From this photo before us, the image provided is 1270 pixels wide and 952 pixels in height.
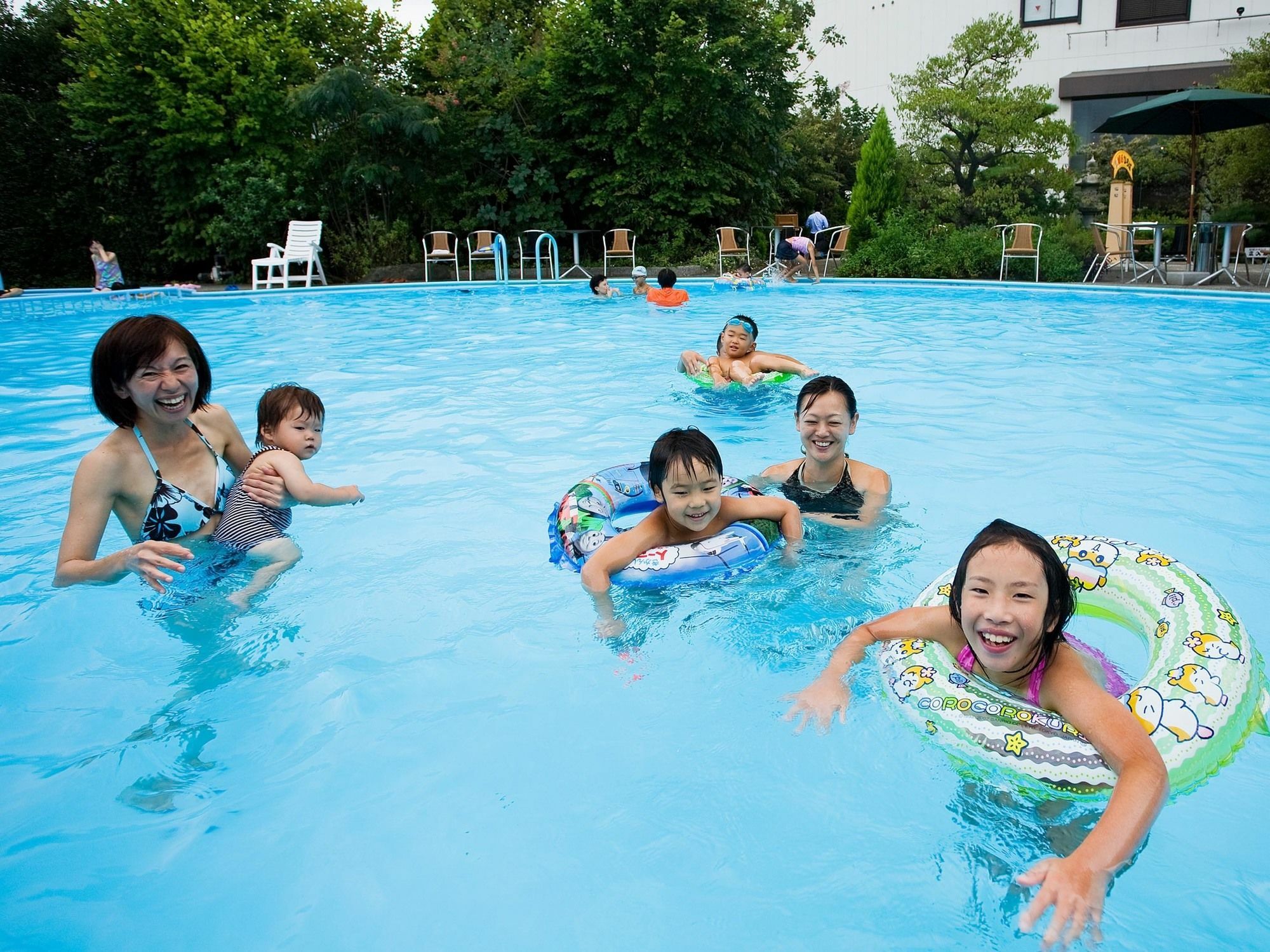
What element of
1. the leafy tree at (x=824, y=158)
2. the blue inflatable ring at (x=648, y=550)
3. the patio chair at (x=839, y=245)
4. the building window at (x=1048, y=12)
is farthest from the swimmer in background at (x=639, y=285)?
the building window at (x=1048, y=12)

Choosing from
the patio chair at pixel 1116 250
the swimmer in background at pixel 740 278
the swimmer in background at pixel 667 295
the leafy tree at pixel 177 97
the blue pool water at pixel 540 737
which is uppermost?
the leafy tree at pixel 177 97

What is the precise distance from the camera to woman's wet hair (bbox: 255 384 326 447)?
12.0ft

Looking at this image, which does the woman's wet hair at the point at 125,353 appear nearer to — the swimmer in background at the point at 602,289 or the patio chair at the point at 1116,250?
the swimmer in background at the point at 602,289

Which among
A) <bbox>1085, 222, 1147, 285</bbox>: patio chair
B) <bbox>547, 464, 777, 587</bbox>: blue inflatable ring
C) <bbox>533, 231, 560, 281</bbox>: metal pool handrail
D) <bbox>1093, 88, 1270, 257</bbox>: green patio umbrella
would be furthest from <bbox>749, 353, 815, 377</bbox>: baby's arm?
<bbox>533, 231, 560, 281</bbox>: metal pool handrail

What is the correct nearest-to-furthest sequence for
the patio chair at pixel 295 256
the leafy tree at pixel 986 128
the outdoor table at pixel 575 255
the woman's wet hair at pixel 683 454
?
1. the woman's wet hair at pixel 683 454
2. the leafy tree at pixel 986 128
3. the patio chair at pixel 295 256
4. the outdoor table at pixel 575 255

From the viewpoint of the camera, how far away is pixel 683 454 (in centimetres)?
325

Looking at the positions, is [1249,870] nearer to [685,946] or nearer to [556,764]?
[685,946]

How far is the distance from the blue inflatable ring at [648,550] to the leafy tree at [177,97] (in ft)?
54.8

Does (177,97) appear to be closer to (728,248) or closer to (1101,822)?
(728,248)

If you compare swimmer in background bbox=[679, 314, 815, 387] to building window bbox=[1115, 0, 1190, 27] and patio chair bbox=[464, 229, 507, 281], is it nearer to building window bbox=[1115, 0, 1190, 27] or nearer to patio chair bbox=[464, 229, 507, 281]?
patio chair bbox=[464, 229, 507, 281]

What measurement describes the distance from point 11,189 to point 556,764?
20.2 m

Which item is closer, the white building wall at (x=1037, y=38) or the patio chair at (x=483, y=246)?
the patio chair at (x=483, y=246)

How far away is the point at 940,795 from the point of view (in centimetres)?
250

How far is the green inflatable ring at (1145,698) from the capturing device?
82.0 inches
